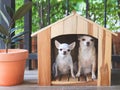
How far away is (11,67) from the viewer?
1.33m

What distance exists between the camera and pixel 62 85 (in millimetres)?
1352

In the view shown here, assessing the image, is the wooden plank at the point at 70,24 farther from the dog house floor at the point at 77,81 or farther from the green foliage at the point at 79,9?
the green foliage at the point at 79,9

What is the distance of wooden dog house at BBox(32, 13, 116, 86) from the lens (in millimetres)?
1313

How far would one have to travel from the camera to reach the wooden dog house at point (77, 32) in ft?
4.31

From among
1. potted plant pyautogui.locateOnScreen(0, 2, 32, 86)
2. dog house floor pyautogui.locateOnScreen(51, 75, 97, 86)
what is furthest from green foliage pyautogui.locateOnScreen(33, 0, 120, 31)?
dog house floor pyautogui.locateOnScreen(51, 75, 97, 86)

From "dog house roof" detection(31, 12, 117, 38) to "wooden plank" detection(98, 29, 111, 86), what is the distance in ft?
0.10

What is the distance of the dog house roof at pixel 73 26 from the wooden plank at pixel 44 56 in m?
0.04

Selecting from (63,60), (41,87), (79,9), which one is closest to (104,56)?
(63,60)

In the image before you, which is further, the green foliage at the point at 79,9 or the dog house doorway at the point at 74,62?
the green foliage at the point at 79,9

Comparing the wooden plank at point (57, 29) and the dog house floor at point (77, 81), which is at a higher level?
the wooden plank at point (57, 29)

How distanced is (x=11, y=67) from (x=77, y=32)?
39 centimetres

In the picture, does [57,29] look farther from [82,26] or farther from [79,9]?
[79,9]

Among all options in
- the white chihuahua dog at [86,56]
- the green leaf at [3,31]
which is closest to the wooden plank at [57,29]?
the white chihuahua dog at [86,56]

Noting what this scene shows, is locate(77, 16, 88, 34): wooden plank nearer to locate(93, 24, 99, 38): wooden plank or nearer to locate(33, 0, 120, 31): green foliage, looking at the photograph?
locate(93, 24, 99, 38): wooden plank
